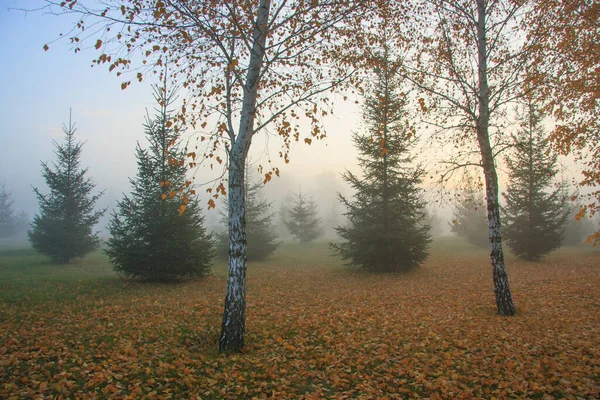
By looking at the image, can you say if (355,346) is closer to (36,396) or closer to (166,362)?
(166,362)

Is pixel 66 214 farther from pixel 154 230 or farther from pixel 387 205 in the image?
pixel 387 205

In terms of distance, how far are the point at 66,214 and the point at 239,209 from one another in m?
21.7

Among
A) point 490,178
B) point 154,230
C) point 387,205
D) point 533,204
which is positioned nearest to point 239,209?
point 490,178

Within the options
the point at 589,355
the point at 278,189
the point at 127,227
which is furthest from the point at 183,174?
the point at 278,189

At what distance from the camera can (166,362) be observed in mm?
5305

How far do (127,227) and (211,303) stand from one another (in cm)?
605

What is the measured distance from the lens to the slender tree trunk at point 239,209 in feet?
19.7

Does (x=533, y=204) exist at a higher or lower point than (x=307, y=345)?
higher

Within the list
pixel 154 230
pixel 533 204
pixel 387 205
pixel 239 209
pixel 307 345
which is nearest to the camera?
pixel 239 209

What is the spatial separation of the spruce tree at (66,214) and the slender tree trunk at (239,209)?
2055cm

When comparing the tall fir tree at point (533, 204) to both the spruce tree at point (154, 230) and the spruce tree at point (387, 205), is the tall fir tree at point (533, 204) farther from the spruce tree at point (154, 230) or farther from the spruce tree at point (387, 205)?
the spruce tree at point (154, 230)

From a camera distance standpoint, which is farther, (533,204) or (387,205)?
(533,204)

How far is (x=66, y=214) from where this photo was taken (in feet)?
71.3

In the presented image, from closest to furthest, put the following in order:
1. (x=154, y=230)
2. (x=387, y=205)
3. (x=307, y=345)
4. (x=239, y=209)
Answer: (x=239, y=209)
(x=307, y=345)
(x=154, y=230)
(x=387, y=205)
